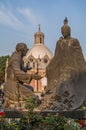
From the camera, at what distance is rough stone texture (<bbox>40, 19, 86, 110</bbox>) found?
1252 cm

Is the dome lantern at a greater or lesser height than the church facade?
greater

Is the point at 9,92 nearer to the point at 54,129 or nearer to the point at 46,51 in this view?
the point at 54,129

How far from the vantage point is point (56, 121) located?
8.78 meters

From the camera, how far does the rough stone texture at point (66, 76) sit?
1252 centimetres

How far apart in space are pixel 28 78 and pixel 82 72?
218 centimetres

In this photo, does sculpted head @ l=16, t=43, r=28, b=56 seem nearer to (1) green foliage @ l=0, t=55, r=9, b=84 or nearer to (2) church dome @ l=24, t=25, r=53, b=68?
(1) green foliage @ l=0, t=55, r=9, b=84

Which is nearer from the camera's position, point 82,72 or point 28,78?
point 28,78

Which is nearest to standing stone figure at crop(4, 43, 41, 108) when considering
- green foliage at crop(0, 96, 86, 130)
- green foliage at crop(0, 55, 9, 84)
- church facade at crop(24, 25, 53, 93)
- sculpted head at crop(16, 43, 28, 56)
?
sculpted head at crop(16, 43, 28, 56)

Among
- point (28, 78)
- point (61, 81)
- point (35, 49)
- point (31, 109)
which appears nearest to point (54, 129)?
point (31, 109)

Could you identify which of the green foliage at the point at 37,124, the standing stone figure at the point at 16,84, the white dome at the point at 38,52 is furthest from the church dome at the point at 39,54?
the green foliage at the point at 37,124

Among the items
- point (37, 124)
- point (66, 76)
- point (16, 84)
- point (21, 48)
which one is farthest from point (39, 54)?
point (37, 124)

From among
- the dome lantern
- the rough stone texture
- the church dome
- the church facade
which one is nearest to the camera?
the rough stone texture

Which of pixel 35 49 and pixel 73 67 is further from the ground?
pixel 35 49

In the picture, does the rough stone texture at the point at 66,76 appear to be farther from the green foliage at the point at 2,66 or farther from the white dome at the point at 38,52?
the white dome at the point at 38,52
